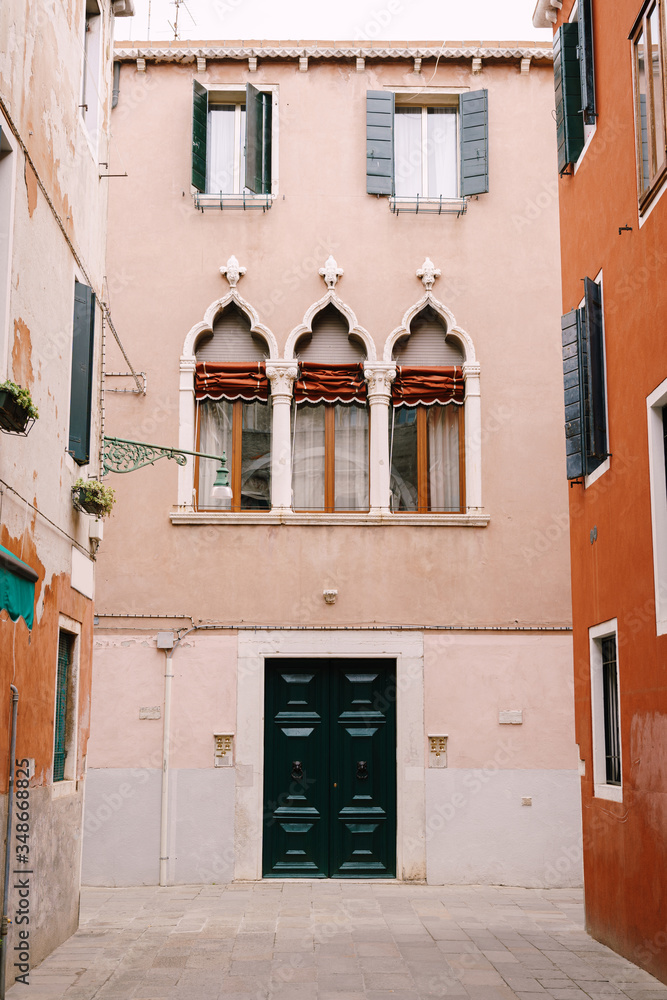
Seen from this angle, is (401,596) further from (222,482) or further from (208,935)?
(208,935)

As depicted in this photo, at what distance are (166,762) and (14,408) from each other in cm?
624

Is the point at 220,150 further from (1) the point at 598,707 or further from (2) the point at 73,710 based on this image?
(1) the point at 598,707

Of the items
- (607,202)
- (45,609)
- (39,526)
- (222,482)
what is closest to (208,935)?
(45,609)

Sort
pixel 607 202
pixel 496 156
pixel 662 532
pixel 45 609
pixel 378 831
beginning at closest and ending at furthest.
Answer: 1. pixel 662 532
2. pixel 45 609
3. pixel 607 202
4. pixel 378 831
5. pixel 496 156

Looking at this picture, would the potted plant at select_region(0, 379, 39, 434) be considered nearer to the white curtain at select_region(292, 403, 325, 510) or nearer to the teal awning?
the teal awning

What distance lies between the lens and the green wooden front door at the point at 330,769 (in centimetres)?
1184

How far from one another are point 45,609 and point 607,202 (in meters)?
5.12

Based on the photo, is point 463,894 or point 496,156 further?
point 496,156

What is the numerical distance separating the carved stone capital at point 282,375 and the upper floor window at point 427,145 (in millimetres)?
2201

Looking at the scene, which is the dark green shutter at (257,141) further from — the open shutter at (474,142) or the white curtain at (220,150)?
the open shutter at (474,142)

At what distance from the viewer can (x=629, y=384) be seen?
818 cm

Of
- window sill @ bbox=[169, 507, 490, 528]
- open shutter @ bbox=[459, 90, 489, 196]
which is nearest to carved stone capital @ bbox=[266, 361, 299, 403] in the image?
window sill @ bbox=[169, 507, 490, 528]

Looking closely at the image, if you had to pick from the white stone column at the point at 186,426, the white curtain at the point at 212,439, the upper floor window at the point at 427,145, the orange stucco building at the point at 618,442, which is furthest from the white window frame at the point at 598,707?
the upper floor window at the point at 427,145

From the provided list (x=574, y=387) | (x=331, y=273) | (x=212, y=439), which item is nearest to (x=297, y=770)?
(x=212, y=439)
